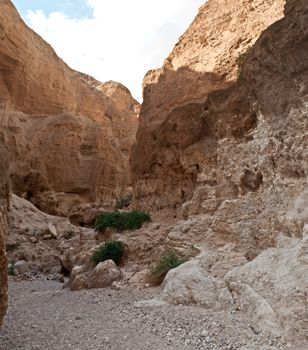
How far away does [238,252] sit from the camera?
23.3ft

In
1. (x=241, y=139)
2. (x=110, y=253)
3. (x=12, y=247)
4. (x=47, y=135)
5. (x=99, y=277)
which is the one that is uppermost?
(x=47, y=135)

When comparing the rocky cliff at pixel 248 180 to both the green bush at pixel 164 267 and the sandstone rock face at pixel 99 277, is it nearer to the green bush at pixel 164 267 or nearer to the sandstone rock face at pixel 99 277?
the green bush at pixel 164 267

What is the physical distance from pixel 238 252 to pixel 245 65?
4861mm

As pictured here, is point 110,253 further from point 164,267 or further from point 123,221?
point 164,267

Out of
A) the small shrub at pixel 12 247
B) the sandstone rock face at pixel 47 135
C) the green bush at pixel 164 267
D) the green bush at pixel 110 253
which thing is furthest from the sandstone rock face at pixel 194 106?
the sandstone rock face at pixel 47 135

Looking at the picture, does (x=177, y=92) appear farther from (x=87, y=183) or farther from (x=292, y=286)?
(x=87, y=183)

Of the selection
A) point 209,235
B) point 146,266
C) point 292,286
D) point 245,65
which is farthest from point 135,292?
point 245,65

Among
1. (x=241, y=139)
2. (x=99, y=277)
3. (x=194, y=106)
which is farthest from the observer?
(x=194, y=106)

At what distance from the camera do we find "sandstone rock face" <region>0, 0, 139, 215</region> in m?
27.3

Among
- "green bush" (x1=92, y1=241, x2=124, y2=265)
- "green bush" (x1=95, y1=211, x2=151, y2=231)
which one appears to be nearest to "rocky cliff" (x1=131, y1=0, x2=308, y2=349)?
"green bush" (x1=92, y1=241, x2=124, y2=265)

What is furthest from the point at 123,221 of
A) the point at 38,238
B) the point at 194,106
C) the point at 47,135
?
the point at 47,135

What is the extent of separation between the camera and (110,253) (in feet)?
30.7

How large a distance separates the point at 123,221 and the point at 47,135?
20.8 meters

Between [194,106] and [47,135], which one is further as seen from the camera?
[47,135]
